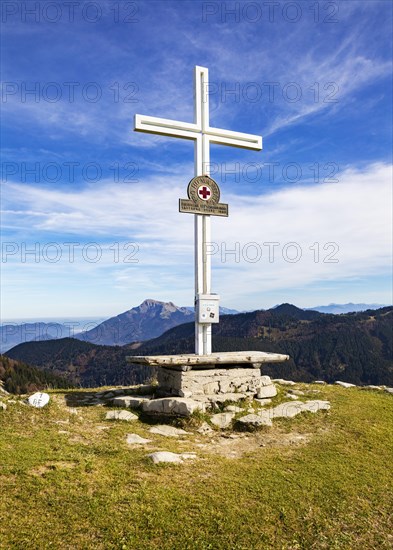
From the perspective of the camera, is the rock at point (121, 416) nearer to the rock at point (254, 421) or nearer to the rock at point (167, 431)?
the rock at point (167, 431)

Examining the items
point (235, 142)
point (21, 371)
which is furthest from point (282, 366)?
point (235, 142)

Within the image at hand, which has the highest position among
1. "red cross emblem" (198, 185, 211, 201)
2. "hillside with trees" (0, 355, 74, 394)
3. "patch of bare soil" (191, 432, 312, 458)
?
"red cross emblem" (198, 185, 211, 201)

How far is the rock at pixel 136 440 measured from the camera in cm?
1033

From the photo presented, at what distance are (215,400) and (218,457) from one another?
393cm

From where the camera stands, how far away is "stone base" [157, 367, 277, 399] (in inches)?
540

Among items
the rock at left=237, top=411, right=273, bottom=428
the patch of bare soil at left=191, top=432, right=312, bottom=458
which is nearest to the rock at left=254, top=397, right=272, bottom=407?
the rock at left=237, top=411, right=273, bottom=428

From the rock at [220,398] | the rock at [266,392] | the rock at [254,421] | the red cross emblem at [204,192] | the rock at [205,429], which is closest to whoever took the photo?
the rock at [205,429]

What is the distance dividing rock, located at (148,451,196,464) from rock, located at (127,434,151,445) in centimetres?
130

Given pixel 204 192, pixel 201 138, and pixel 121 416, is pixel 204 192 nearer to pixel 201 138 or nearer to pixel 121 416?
pixel 201 138

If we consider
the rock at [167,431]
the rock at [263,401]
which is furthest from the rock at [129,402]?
the rock at [263,401]

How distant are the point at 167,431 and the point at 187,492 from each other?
4195 mm

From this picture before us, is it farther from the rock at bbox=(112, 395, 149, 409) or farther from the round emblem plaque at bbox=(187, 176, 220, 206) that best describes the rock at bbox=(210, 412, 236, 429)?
the round emblem plaque at bbox=(187, 176, 220, 206)

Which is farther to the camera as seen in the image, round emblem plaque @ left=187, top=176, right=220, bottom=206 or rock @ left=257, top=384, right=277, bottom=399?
round emblem plaque @ left=187, top=176, right=220, bottom=206

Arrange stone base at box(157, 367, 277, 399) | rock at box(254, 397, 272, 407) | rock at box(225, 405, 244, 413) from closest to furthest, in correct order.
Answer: rock at box(225, 405, 244, 413) → stone base at box(157, 367, 277, 399) → rock at box(254, 397, 272, 407)
